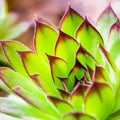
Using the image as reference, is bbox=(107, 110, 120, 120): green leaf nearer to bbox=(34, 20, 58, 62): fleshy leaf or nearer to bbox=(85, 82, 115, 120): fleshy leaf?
A: bbox=(85, 82, 115, 120): fleshy leaf

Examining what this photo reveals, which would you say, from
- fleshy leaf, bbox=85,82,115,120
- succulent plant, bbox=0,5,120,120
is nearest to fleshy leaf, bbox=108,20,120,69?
succulent plant, bbox=0,5,120,120

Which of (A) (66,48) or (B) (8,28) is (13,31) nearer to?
(B) (8,28)

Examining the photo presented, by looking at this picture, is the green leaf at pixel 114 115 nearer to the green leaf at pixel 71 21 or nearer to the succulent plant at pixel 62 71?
the succulent plant at pixel 62 71

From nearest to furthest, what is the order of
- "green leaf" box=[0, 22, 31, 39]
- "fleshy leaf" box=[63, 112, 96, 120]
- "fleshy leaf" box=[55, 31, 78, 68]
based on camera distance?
"fleshy leaf" box=[63, 112, 96, 120], "fleshy leaf" box=[55, 31, 78, 68], "green leaf" box=[0, 22, 31, 39]

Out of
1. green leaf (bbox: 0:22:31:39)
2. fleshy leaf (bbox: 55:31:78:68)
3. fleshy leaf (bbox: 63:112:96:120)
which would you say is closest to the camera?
fleshy leaf (bbox: 63:112:96:120)

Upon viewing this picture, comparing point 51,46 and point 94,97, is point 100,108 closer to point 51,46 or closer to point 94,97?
point 94,97

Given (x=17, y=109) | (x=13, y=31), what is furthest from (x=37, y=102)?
(x=13, y=31)

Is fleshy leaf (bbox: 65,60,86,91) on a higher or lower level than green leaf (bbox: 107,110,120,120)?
higher
